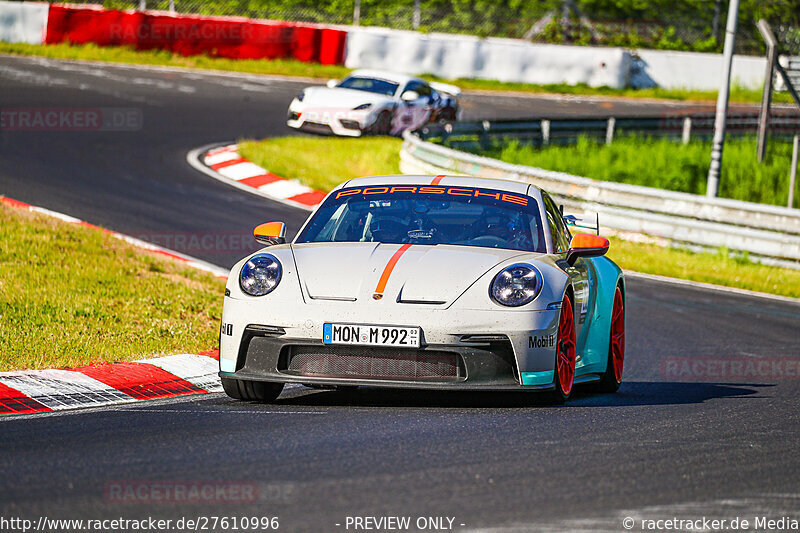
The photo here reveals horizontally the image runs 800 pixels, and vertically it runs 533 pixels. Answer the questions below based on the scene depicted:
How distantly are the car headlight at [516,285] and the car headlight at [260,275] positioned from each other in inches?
45.1

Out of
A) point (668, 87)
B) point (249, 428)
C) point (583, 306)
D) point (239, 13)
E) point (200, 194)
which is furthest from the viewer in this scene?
point (668, 87)

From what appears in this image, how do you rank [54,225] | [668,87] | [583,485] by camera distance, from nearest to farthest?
[583,485] < [54,225] < [668,87]

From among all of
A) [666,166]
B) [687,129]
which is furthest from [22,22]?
[666,166]

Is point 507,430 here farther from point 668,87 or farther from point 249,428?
point 668,87

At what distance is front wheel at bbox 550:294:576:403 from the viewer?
6770 millimetres

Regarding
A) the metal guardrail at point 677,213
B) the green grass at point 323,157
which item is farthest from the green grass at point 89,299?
the metal guardrail at point 677,213

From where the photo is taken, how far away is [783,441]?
6059mm

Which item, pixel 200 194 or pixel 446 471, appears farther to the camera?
pixel 200 194

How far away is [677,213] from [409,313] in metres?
12.0

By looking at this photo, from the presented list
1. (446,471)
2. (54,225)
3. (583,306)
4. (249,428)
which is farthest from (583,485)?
(54,225)

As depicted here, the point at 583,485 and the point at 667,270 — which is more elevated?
the point at 583,485

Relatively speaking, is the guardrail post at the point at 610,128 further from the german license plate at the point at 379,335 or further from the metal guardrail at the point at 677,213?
the german license plate at the point at 379,335

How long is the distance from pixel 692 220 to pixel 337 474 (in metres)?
13.4

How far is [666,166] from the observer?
931 inches
